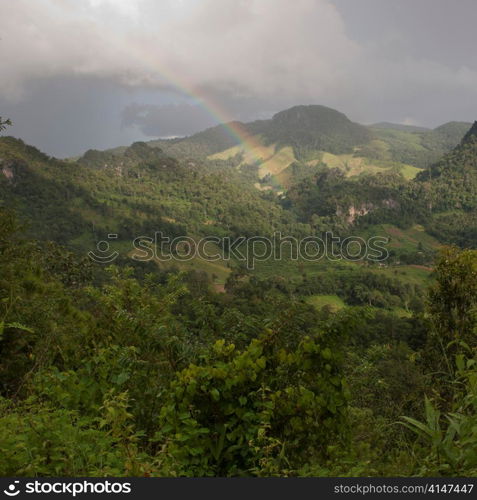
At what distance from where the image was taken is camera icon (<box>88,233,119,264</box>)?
100 metres

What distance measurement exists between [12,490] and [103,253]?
112 m

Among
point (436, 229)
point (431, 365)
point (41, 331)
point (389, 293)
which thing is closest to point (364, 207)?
point (436, 229)

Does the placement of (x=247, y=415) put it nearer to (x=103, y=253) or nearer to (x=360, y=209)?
(x=103, y=253)

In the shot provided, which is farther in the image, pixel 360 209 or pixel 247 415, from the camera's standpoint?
pixel 360 209

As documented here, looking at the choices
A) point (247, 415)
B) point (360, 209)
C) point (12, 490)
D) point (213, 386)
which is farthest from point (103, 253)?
point (12, 490)

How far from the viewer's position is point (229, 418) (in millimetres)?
3189

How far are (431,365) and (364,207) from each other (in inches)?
6169

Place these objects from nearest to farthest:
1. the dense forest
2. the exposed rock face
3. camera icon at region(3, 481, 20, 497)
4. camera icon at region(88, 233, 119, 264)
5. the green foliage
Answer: camera icon at region(3, 481, 20, 497) → the dense forest → the green foliage → camera icon at region(88, 233, 119, 264) → the exposed rock face

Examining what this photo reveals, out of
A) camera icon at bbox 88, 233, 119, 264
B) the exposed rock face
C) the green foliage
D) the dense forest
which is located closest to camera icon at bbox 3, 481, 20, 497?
the dense forest

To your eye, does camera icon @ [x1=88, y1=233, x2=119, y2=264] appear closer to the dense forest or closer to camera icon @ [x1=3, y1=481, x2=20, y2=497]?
the dense forest

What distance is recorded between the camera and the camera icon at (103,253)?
100500mm

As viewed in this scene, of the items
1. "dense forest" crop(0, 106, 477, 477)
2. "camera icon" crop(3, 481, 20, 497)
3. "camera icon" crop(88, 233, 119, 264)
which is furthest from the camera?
"camera icon" crop(88, 233, 119, 264)

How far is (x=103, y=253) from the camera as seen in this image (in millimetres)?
108625

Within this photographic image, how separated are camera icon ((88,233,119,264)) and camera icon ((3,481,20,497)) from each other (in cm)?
9913
